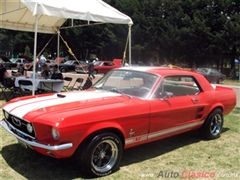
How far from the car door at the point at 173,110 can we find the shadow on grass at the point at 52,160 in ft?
1.54

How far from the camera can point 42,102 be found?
376cm

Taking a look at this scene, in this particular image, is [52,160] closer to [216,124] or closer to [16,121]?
[16,121]

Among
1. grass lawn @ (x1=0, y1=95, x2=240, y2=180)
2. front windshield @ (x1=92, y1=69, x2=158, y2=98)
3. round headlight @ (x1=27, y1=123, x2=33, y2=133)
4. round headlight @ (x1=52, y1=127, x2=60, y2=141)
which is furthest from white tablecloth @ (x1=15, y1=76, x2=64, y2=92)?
round headlight @ (x1=52, y1=127, x2=60, y2=141)

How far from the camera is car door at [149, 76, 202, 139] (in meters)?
3.97

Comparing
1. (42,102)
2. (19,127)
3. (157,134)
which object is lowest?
(157,134)

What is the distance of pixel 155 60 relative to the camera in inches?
1446

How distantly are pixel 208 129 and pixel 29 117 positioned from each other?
11.4ft

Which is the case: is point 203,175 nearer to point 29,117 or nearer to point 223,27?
point 29,117

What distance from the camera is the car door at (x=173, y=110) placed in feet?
13.0

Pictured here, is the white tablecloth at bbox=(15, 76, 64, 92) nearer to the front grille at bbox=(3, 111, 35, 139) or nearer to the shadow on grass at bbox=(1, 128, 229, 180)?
the shadow on grass at bbox=(1, 128, 229, 180)

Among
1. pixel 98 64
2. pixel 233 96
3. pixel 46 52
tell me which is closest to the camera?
pixel 233 96

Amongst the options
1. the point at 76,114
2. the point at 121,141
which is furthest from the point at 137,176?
the point at 76,114

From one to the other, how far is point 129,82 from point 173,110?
944 mm

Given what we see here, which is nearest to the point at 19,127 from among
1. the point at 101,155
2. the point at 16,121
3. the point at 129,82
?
the point at 16,121
